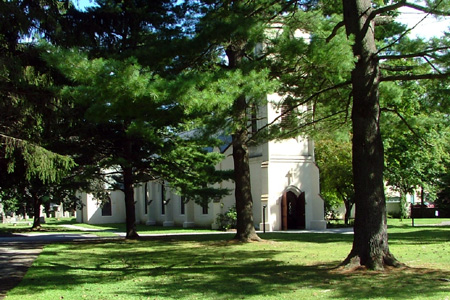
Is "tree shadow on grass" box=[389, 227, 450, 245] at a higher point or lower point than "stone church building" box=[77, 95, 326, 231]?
lower

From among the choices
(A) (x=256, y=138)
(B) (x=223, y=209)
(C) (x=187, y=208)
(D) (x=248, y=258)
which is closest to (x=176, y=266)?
(D) (x=248, y=258)

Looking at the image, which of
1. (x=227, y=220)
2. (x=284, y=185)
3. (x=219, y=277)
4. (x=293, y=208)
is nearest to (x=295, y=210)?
(x=293, y=208)

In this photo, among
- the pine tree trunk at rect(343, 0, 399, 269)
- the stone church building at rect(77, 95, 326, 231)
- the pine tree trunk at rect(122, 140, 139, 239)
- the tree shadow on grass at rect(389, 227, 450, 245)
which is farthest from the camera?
the stone church building at rect(77, 95, 326, 231)

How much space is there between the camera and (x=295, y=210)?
1128 inches

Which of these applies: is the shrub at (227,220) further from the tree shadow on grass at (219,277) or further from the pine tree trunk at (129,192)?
the tree shadow on grass at (219,277)

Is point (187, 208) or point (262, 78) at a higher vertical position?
point (262, 78)

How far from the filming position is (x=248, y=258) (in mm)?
13266

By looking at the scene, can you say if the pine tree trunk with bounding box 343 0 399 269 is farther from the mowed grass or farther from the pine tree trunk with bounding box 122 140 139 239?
the pine tree trunk with bounding box 122 140 139 239

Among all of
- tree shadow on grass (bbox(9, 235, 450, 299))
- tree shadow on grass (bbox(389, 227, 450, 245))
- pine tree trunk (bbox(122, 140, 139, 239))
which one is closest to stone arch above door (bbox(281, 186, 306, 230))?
tree shadow on grass (bbox(389, 227, 450, 245))

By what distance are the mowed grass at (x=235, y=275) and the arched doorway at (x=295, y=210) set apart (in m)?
12.2

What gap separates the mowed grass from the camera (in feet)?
26.4

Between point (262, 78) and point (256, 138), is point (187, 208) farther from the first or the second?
point (262, 78)

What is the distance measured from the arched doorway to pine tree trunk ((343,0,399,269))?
58.6 ft

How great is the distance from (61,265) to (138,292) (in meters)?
5.29
